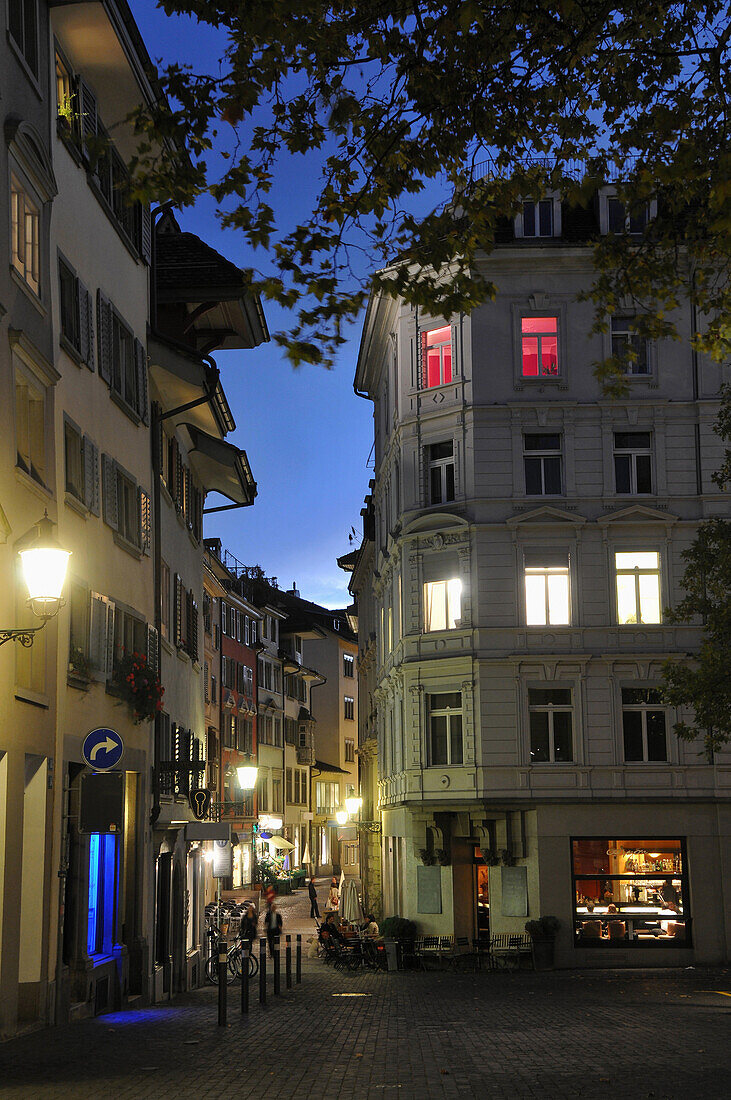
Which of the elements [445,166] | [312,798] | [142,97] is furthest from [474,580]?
[312,798]

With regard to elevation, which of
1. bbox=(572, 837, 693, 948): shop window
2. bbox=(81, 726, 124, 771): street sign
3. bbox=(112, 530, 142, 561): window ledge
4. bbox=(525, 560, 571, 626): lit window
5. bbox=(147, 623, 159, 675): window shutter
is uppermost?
bbox=(525, 560, 571, 626): lit window

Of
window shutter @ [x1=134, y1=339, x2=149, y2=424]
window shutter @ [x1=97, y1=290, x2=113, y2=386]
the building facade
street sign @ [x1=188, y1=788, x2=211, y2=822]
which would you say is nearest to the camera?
window shutter @ [x1=97, y1=290, x2=113, y2=386]

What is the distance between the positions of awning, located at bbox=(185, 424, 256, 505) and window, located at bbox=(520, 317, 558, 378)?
7781 mm

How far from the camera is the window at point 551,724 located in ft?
113

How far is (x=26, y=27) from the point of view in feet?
56.7

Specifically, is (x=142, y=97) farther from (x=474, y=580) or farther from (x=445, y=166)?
(x=474, y=580)

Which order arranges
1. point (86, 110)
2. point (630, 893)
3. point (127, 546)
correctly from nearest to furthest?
point (86, 110) < point (127, 546) < point (630, 893)

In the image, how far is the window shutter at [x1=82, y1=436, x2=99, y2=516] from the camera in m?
19.7

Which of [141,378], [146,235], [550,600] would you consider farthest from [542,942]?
[146,235]

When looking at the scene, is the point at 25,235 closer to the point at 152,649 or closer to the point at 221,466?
the point at 152,649

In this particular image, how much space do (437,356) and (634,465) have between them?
5904 millimetres

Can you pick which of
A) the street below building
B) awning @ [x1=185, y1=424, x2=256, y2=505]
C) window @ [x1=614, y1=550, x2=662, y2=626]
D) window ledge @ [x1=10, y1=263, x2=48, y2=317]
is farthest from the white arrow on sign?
window @ [x1=614, y1=550, x2=662, y2=626]

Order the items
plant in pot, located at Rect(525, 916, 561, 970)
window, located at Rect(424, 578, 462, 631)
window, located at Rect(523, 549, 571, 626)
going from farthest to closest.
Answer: window, located at Rect(424, 578, 462, 631), window, located at Rect(523, 549, 571, 626), plant in pot, located at Rect(525, 916, 561, 970)

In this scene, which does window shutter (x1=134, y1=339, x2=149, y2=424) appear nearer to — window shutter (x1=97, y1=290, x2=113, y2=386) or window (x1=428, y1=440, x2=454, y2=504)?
window shutter (x1=97, y1=290, x2=113, y2=386)
